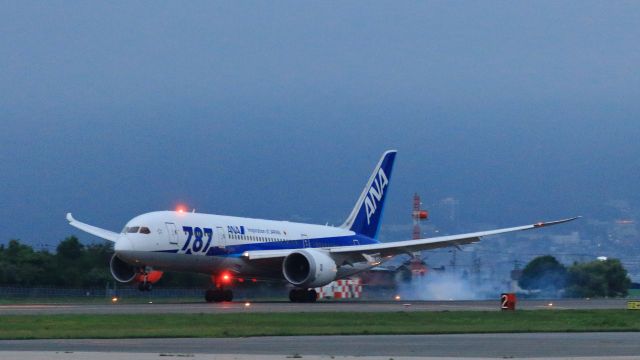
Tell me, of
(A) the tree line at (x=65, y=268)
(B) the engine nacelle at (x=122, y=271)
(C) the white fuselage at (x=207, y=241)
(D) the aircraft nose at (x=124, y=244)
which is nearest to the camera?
(D) the aircraft nose at (x=124, y=244)

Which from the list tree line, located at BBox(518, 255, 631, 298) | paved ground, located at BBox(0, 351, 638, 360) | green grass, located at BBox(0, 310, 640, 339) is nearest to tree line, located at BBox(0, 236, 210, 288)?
tree line, located at BBox(518, 255, 631, 298)

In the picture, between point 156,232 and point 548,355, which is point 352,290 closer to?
→ point 156,232

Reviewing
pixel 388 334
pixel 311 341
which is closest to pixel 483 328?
pixel 388 334

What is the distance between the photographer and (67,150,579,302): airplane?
5903 centimetres

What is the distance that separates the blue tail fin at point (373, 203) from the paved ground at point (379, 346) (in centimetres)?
3896

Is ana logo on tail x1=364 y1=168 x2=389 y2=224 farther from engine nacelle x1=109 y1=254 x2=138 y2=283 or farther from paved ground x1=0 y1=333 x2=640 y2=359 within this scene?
paved ground x1=0 y1=333 x2=640 y2=359

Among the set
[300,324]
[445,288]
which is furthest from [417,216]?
[300,324]

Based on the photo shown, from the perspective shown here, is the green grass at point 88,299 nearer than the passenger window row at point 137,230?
No


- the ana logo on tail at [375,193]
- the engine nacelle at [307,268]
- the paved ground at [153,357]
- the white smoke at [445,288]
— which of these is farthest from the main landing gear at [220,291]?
the paved ground at [153,357]

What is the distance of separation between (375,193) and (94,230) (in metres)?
16.1

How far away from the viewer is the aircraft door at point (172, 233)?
194 feet

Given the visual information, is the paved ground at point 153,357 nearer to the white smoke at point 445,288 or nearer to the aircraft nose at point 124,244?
the aircraft nose at point 124,244

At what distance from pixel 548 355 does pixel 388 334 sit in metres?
8.35

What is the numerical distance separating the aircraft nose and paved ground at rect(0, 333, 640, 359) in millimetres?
25958
